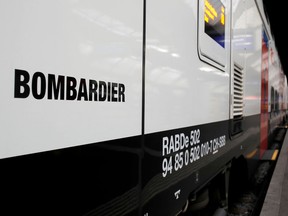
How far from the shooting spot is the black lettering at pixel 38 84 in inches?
Answer: 26.8

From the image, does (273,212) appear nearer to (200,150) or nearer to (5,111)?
(200,150)

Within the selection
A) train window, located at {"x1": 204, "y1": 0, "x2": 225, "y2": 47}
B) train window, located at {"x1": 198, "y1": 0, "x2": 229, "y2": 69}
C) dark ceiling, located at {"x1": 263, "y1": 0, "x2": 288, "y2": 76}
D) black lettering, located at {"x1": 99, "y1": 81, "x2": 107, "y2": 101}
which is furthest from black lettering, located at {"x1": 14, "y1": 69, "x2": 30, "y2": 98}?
dark ceiling, located at {"x1": 263, "y1": 0, "x2": 288, "y2": 76}

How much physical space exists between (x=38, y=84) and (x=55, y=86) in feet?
0.17

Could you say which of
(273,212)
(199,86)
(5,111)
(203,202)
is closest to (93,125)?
(5,111)

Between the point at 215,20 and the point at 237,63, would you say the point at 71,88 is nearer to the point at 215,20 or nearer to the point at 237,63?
the point at 215,20

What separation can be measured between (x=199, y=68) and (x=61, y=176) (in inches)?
44.6

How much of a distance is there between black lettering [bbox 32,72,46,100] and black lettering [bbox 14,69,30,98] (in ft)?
0.05

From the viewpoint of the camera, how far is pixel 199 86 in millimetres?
1733

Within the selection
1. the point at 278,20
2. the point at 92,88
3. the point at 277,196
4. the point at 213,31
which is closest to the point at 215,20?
the point at 213,31

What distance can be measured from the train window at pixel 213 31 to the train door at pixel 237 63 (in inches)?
9.2

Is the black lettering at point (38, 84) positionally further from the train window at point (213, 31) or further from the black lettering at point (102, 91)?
the train window at point (213, 31)

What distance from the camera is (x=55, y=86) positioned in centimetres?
74

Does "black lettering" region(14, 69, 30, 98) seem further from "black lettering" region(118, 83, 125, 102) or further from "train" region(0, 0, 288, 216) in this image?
"black lettering" region(118, 83, 125, 102)

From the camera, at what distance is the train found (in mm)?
657
